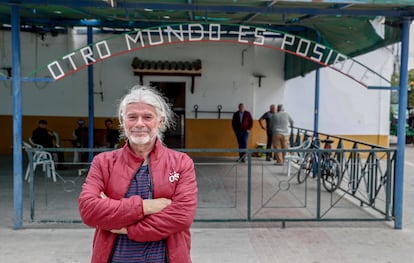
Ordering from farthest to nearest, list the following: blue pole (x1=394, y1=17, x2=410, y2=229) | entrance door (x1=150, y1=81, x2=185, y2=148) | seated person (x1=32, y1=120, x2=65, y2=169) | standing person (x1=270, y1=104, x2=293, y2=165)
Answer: entrance door (x1=150, y1=81, x2=185, y2=148) < standing person (x1=270, y1=104, x2=293, y2=165) < seated person (x1=32, y1=120, x2=65, y2=169) < blue pole (x1=394, y1=17, x2=410, y2=229)

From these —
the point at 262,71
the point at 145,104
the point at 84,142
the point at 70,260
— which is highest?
the point at 262,71

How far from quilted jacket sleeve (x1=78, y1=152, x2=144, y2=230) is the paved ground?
7.82ft

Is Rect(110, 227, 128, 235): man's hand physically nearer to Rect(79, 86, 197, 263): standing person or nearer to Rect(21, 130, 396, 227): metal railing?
Rect(79, 86, 197, 263): standing person

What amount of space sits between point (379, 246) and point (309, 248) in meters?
0.80

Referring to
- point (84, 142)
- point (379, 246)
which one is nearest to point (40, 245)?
point (379, 246)

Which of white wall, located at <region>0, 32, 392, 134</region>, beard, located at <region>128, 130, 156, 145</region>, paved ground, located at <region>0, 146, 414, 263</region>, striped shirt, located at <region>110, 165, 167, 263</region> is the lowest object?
paved ground, located at <region>0, 146, 414, 263</region>

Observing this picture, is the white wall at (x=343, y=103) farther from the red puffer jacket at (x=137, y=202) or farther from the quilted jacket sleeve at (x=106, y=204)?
the quilted jacket sleeve at (x=106, y=204)

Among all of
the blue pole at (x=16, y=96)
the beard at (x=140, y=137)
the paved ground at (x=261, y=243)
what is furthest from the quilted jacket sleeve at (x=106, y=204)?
the blue pole at (x=16, y=96)

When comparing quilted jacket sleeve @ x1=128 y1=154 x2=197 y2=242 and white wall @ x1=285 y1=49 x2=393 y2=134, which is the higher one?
white wall @ x1=285 y1=49 x2=393 y2=134

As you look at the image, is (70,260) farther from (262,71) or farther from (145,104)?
(262,71)


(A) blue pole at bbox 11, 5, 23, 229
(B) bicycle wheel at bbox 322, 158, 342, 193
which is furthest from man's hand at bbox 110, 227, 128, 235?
(B) bicycle wheel at bbox 322, 158, 342, 193

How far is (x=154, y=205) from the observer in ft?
6.70

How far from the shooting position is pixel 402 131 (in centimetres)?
537

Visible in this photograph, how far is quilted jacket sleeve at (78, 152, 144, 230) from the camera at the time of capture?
6.54ft
